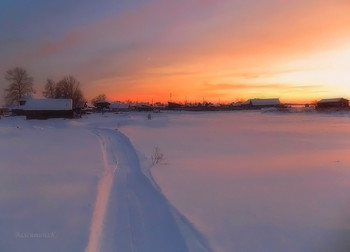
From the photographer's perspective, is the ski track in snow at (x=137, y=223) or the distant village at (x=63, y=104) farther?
the distant village at (x=63, y=104)

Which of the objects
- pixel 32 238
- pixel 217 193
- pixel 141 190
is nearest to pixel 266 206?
pixel 217 193

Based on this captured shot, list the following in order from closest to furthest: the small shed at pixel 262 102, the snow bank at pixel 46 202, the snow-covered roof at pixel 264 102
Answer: the snow bank at pixel 46 202, the small shed at pixel 262 102, the snow-covered roof at pixel 264 102

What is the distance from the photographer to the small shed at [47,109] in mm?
71625

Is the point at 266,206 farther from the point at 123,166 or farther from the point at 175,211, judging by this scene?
the point at 123,166

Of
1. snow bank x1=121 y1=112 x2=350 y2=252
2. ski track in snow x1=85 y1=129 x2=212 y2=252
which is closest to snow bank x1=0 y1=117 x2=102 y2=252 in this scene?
ski track in snow x1=85 y1=129 x2=212 y2=252

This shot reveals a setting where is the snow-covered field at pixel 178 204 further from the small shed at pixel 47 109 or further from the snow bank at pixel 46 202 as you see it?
the small shed at pixel 47 109

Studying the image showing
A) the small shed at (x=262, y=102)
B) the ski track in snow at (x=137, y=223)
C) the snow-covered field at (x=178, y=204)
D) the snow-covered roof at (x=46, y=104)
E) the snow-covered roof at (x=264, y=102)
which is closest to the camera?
the ski track in snow at (x=137, y=223)

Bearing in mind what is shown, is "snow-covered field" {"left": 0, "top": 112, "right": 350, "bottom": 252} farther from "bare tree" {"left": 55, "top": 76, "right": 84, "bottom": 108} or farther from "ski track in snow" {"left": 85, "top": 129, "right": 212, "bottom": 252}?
"bare tree" {"left": 55, "top": 76, "right": 84, "bottom": 108}

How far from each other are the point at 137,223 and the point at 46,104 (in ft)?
230

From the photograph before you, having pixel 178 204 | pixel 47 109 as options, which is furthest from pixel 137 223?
pixel 47 109

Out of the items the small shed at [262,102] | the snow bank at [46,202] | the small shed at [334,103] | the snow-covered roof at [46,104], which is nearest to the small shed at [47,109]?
the snow-covered roof at [46,104]

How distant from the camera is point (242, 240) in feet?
22.8

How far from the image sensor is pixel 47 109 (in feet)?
239

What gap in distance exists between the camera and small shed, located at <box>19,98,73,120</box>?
71.6 metres
